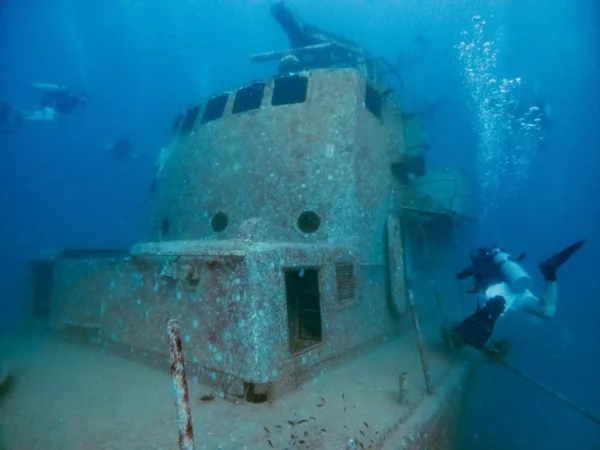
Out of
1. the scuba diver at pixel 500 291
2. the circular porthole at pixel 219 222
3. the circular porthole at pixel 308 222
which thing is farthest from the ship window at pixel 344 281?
the circular porthole at pixel 219 222

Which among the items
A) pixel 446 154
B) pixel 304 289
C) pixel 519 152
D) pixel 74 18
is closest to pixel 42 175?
pixel 74 18

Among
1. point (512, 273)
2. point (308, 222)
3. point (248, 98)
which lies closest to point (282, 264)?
point (308, 222)

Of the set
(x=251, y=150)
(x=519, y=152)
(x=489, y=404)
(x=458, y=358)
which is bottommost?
(x=489, y=404)

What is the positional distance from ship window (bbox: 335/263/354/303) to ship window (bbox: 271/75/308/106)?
4.16 m

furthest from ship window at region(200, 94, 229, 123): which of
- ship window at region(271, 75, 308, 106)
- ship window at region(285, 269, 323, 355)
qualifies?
ship window at region(285, 269, 323, 355)

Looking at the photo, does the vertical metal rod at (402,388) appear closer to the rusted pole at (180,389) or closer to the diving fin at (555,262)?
the rusted pole at (180,389)

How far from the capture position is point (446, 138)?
50.6m

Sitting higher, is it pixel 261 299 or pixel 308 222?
pixel 308 222

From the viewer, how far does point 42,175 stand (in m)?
57.2

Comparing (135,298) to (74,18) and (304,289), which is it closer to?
(304,289)

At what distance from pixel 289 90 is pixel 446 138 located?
48468 mm

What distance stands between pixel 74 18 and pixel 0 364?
334ft

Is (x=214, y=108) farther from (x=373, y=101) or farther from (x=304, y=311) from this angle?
(x=304, y=311)

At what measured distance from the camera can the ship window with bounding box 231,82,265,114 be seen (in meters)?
8.43
